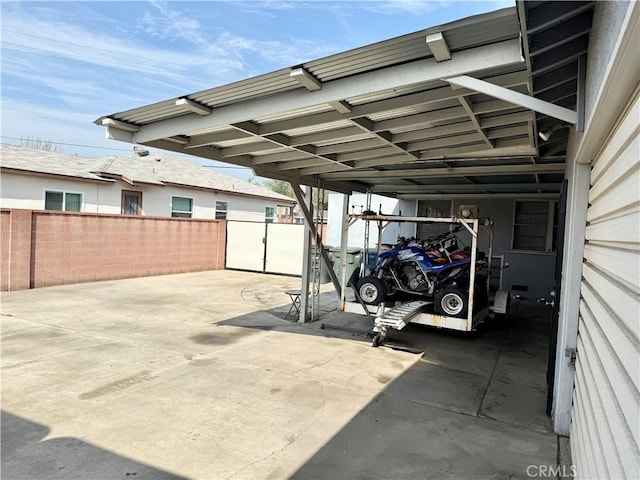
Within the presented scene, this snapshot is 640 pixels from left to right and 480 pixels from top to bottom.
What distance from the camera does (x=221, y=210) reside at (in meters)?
17.5

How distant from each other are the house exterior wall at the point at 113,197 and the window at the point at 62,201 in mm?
135

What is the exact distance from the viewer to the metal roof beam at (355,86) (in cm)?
259

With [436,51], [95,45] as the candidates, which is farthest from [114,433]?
[95,45]

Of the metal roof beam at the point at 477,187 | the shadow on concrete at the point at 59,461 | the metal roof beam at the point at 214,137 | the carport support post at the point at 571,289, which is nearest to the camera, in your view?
the shadow on concrete at the point at 59,461

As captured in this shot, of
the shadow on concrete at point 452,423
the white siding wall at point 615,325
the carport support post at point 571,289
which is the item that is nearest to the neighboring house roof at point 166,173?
the shadow on concrete at point 452,423

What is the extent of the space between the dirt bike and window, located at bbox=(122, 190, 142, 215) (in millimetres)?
10954

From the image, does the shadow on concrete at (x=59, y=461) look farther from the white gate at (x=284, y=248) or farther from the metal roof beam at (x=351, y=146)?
the white gate at (x=284, y=248)

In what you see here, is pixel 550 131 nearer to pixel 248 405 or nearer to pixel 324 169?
pixel 324 169

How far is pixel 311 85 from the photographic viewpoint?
128 inches

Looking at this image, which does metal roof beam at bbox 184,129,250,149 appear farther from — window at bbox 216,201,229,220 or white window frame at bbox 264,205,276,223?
white window frame at bbox 264,205,276,223

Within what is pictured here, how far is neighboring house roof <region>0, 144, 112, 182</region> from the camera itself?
11.3m

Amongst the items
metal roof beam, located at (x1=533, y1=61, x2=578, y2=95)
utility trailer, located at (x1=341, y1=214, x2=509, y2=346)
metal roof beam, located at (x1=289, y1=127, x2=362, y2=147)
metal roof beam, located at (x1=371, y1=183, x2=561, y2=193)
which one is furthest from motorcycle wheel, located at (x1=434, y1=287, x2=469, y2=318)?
metal roof beam, located at (x1=533, y1=61, x2=578, y2=95)

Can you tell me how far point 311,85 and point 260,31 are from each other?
10131 millimetres

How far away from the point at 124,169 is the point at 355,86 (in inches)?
525
